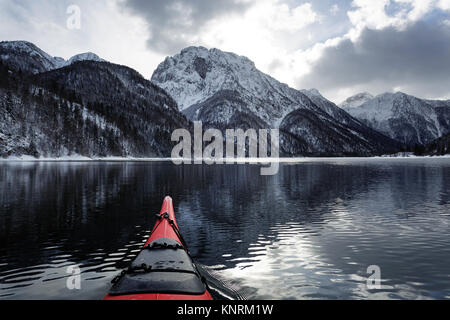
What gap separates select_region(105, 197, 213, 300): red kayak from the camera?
9295 millimetres

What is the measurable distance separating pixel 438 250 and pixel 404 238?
9.34 feet

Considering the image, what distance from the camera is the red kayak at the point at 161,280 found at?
9295 mm

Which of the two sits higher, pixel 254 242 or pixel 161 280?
pixel 161 280

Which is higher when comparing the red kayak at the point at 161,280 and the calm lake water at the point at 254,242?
the red kayak at the point at 161,280

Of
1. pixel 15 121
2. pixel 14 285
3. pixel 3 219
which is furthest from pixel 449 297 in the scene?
pixel 15 121

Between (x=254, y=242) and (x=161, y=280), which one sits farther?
(x=254, y=242)

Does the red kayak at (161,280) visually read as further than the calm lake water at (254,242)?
No

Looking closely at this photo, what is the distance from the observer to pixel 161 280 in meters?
10.1

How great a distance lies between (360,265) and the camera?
638 inches

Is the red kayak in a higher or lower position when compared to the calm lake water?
higher

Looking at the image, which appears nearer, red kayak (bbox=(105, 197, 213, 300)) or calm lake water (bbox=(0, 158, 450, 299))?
red kayak (bbox=(105, 197, 213, 300))
